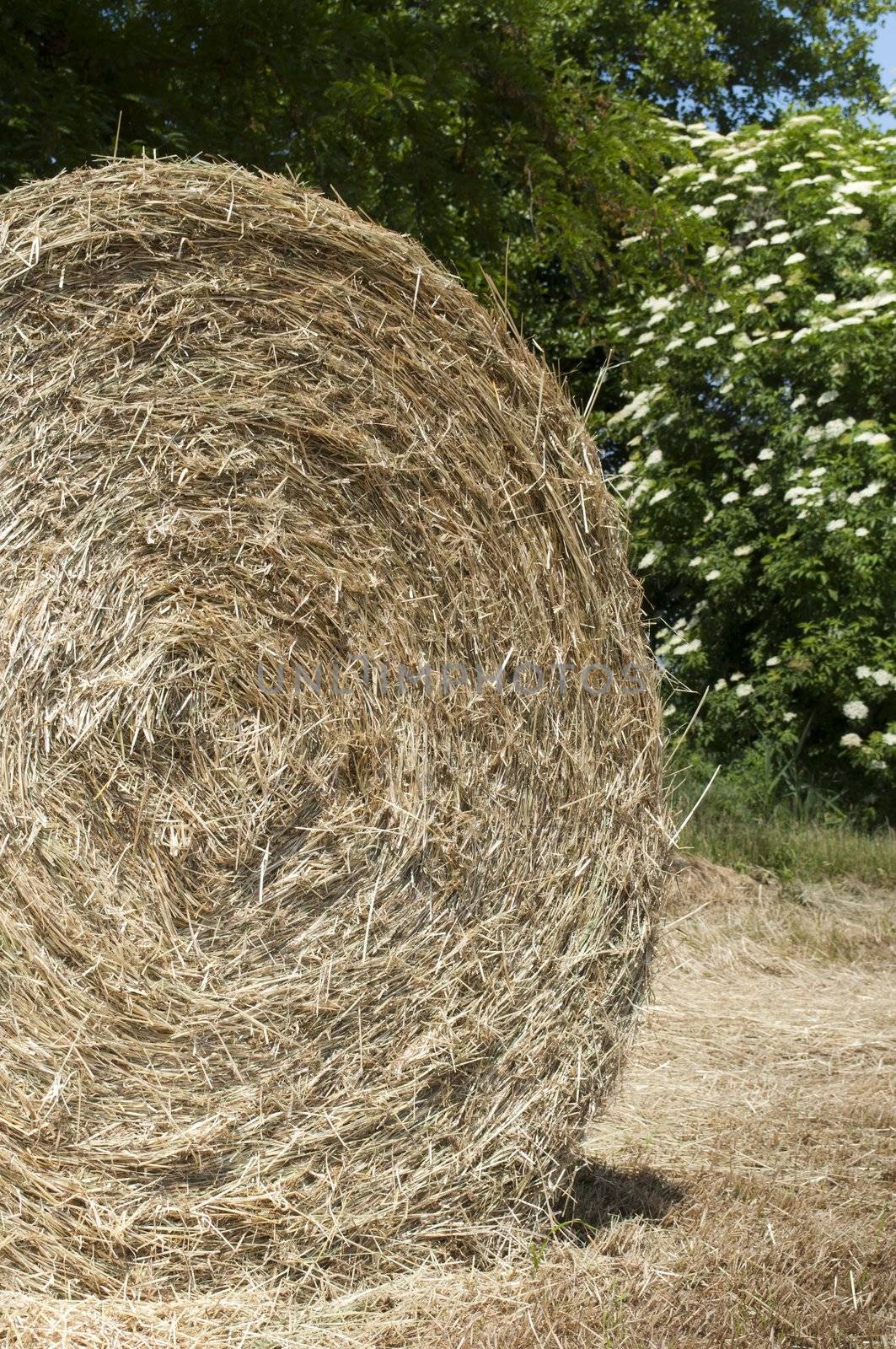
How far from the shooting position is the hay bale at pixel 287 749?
2.83 m

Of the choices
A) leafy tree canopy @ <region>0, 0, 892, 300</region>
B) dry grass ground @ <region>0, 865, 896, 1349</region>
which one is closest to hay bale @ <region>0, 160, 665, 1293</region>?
dry grass ground @ <region>0, 865, 896, 1349</region>

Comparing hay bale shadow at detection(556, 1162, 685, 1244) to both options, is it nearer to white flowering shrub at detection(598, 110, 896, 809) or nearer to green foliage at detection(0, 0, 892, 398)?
green foliage at detection(0, 0, 892, 398)

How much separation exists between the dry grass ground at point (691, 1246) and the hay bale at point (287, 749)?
0.54ft

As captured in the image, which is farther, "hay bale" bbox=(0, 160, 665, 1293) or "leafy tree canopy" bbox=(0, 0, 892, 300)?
"leafy tree canopy" bbox=(0, 0, 892, 300)

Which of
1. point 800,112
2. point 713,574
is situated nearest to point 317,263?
point 713,574

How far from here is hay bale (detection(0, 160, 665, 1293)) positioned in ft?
9.29

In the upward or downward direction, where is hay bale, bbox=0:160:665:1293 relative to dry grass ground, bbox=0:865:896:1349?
upward

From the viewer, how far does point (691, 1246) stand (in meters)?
2.93

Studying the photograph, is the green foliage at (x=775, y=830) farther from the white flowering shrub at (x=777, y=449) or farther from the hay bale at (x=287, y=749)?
the hay bale at (x=287, y=749)

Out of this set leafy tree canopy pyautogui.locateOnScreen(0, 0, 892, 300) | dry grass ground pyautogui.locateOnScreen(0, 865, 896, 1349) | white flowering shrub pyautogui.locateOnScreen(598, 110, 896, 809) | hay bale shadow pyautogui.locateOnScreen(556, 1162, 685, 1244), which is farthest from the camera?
white flowering shrub pyautogui.locateOnScreen(598, 110, 896, 809)

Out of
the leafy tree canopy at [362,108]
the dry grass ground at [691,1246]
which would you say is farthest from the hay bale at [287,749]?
the leafy tree canopy at [362,108]

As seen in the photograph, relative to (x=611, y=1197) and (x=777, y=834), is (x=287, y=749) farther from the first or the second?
(x=777, y=834)

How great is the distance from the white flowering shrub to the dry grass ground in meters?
3.36

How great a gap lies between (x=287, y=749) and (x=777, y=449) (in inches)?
237
